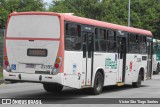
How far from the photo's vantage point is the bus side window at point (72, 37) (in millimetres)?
15219

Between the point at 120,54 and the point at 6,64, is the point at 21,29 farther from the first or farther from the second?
the point at 120,54

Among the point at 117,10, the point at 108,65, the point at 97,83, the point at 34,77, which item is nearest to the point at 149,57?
the point at 108,65

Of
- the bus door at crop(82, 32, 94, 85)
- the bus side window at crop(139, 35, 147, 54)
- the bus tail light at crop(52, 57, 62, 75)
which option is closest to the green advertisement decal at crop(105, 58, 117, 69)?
the bus door at crop(82, 32, 94, 85)

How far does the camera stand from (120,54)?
19672mm

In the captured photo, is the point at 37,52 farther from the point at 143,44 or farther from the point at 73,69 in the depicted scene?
the point at 143,44

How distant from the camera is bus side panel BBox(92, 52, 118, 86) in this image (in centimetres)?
1739

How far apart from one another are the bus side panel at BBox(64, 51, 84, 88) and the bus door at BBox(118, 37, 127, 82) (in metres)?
3.91

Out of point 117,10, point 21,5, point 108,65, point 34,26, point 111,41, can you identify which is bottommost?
point 108,65

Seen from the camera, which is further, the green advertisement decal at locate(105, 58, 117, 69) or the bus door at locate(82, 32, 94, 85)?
the green advertisement decal at locate(105, 58, 117, 69)

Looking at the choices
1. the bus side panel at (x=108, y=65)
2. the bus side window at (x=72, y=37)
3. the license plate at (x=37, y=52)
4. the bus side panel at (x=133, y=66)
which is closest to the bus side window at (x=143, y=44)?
the bus side panel at (x=133, y=66)

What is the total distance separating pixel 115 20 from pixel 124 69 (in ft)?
106

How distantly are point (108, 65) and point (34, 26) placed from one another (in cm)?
438

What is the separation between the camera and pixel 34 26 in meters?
15.3

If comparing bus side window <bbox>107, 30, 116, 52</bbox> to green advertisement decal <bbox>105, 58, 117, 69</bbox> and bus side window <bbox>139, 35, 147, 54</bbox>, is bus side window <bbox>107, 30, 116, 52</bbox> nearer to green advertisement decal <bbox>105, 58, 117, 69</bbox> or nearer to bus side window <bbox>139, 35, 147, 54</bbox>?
green advertisement decal <bbox>105, 58, 117, 69</bbox>
